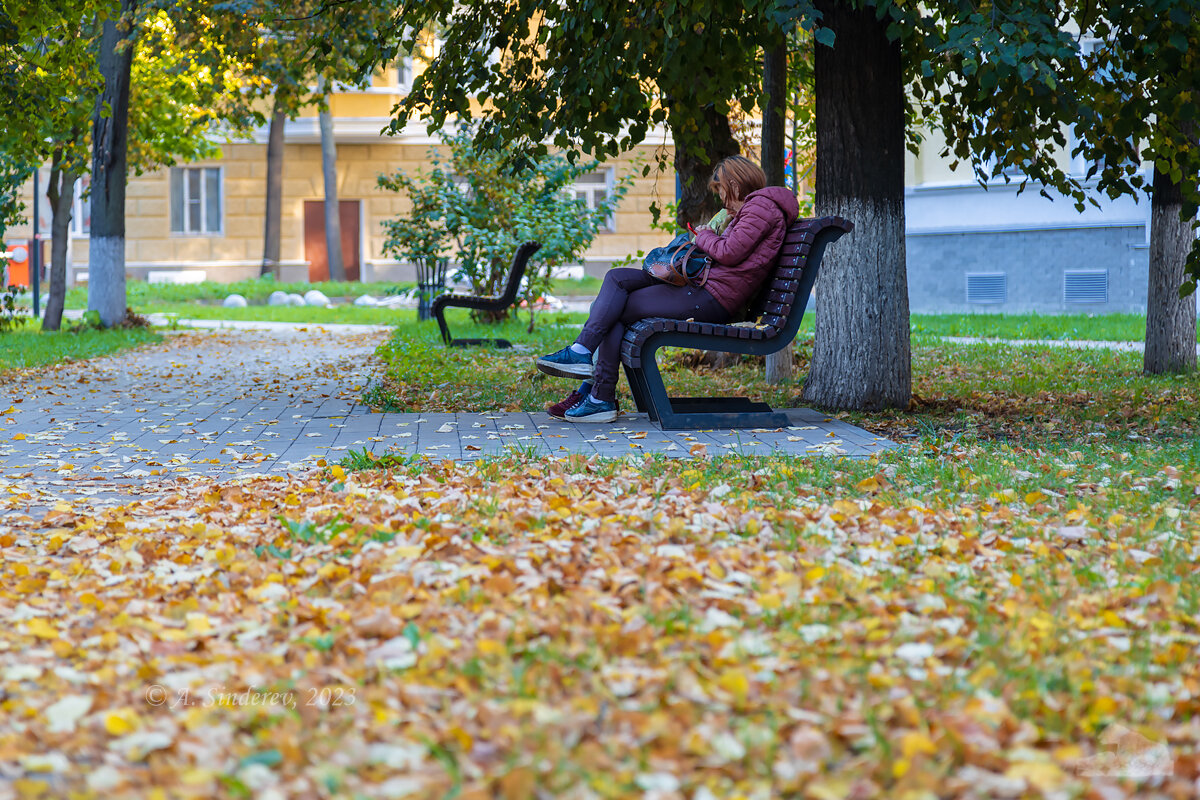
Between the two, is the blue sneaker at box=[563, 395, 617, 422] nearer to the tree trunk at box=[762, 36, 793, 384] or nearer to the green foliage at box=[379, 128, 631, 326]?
the tree trunk at box=[762, 36, 793, 384]

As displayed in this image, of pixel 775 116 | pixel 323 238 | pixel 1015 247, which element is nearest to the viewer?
pixel 775 116

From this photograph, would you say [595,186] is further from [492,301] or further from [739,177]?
[739,177]

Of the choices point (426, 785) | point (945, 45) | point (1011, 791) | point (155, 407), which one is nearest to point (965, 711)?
point (1011, 791)

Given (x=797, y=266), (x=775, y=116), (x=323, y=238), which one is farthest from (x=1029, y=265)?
(x=323, y=238)

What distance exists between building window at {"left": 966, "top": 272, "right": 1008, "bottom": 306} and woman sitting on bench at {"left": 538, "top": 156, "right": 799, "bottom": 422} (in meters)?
14.4

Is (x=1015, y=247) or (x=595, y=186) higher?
(x=595, y=186)

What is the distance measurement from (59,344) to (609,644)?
12.2 m

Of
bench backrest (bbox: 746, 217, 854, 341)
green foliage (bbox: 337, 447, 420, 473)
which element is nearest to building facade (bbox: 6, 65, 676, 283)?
bench backrest (bbox: 746, 217, 854, 341)

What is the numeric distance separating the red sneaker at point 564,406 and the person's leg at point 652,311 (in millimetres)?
214

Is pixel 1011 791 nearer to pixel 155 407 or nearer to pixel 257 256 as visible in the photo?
pixel 155 407

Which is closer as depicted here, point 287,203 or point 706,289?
point 706,289

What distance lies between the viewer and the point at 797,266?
6.51 m

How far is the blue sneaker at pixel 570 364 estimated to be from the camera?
6.77 meters

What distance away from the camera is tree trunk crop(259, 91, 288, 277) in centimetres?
2816
